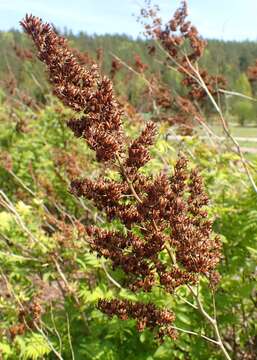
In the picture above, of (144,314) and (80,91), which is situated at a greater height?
(80,91)

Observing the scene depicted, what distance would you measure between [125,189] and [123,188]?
2cm

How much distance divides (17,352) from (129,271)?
2484 millimetres

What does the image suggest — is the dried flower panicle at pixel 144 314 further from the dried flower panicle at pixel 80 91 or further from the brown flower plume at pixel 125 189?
the dried flower panicle at pixel 80 91

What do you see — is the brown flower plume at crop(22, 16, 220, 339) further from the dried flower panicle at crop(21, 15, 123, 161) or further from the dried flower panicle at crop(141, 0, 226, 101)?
the dried flower panicle at crop(141, 0, 226, 101)

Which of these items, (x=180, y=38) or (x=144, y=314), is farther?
(x=180, y=38)

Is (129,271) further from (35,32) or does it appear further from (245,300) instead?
(245,300)

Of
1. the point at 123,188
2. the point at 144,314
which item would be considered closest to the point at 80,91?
the point at 123,188

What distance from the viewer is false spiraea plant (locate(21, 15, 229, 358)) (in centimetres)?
212

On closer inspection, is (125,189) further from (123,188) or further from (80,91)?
(80,91)

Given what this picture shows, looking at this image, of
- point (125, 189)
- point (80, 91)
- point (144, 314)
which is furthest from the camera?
point (144, 314)

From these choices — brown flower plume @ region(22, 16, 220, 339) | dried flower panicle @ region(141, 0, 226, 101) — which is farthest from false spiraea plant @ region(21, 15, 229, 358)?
dried flower panicle @ region(141, 0, 226, 101)

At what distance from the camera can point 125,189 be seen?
2.22 m

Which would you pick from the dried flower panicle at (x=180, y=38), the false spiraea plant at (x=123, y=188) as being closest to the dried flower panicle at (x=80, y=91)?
the false spiraea plant at (x=123, y=188)

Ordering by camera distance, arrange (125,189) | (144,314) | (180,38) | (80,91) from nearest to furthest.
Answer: (80,91), (125,189), (144,314), (180,38)
